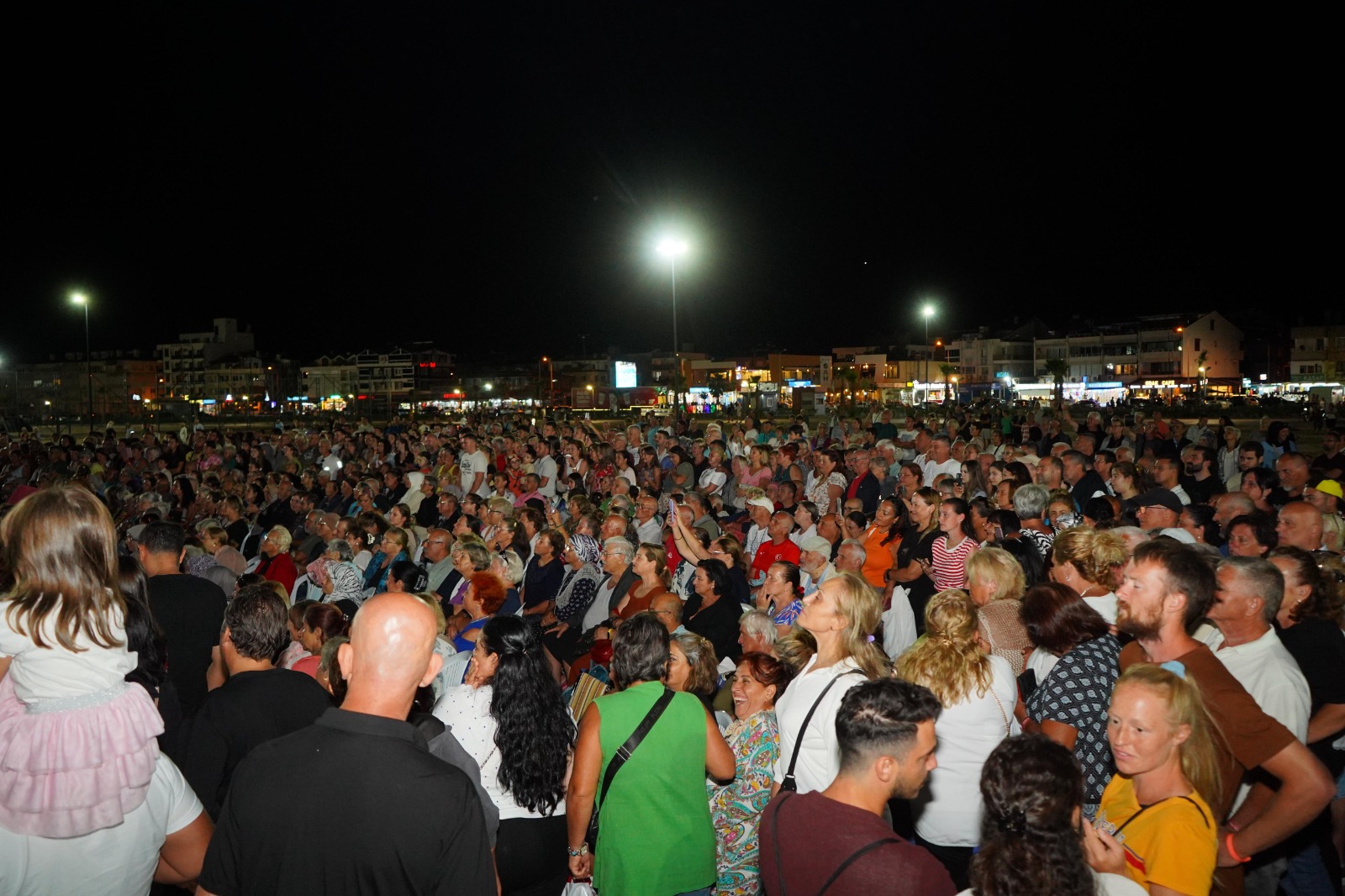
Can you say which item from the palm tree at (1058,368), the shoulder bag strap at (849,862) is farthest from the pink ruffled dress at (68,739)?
the palm tree at (1058,368)

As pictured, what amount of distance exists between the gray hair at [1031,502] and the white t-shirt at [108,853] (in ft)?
18.9

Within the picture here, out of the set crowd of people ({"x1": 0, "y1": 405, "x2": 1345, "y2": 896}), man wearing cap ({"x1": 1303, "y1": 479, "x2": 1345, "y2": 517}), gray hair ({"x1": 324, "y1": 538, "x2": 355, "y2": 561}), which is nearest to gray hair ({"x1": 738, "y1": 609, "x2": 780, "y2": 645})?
crowd of people ({"x1": 0, "y1": 405, "x2": 1345, "y2": 896})

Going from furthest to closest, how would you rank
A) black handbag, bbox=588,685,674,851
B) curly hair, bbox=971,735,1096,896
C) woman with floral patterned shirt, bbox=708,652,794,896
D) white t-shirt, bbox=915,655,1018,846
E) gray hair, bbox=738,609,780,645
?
gray hair, bbox=738,609,780,645, woman with floral patterned shirt, bbox=708,652,794,896, white t-shirt, bbox=915,655,1018,846, black handbag, bbox=588,685,674,851, curly hair, bbox=971,735,1096,896

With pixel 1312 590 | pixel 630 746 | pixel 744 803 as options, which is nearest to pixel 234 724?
pixel 630 746

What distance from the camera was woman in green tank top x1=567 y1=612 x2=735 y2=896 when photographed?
3107 millimetres

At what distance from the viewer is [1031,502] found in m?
6.50

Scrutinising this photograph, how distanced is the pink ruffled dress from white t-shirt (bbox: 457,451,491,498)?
34.7 ft

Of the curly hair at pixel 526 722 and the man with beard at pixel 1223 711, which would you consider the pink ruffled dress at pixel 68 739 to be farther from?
the man with beard at pixel 1223 711

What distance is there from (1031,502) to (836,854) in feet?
16.2

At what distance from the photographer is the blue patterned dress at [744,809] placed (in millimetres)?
3422

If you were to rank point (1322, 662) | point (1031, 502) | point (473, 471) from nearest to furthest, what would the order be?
point (1322, 662) → point (1031, 502) → point (473, 471)

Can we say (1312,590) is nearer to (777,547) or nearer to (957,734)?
(957,734)

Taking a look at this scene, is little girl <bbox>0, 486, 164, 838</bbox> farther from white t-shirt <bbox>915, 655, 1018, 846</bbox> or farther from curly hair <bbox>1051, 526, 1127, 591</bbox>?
curly hair <bbox>1051, 526, 1127, 591</bbox>

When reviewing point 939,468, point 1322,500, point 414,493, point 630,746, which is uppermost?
point 1322,500
